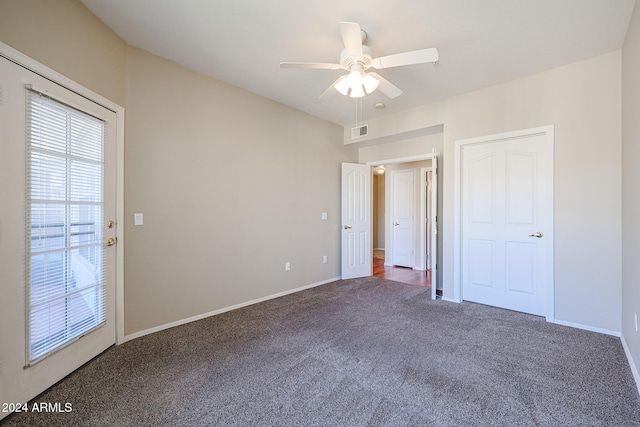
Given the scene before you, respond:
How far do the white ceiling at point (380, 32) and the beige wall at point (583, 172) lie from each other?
0.21m

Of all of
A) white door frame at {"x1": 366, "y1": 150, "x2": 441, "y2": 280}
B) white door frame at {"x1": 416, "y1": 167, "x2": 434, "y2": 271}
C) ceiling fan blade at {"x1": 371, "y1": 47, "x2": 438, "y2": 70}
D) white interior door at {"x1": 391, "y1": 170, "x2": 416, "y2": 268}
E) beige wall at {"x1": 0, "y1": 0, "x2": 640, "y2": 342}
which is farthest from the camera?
white interior door at {"x1": 391, "y1": 170, "x2": 416, "y2": 268}

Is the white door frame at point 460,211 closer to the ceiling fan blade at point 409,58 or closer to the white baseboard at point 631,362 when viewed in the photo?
the white baseboard at point 631,362

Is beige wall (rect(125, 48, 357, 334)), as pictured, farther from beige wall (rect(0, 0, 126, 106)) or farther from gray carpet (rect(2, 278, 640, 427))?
gray carpet (rect(2, 278, 640, 427))

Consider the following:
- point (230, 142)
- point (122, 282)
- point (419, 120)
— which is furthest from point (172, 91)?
point (419, 120)

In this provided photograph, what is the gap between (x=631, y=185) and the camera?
2156 mm

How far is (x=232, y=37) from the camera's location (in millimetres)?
2436

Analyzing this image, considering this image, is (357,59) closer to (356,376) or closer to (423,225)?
(356,376)

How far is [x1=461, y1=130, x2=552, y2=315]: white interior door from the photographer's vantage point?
3102mm

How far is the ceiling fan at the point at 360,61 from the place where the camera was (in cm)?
195

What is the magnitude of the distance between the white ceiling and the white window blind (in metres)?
1.01

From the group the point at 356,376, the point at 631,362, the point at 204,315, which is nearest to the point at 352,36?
the point at 356,376

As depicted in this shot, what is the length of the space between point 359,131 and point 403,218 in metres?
2.39

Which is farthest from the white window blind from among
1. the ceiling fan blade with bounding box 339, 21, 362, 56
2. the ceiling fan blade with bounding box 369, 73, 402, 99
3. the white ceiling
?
the ceiling fan blade with bounding box 369, 73, 402, 99

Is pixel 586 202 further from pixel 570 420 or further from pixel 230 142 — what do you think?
pixel 230 142
